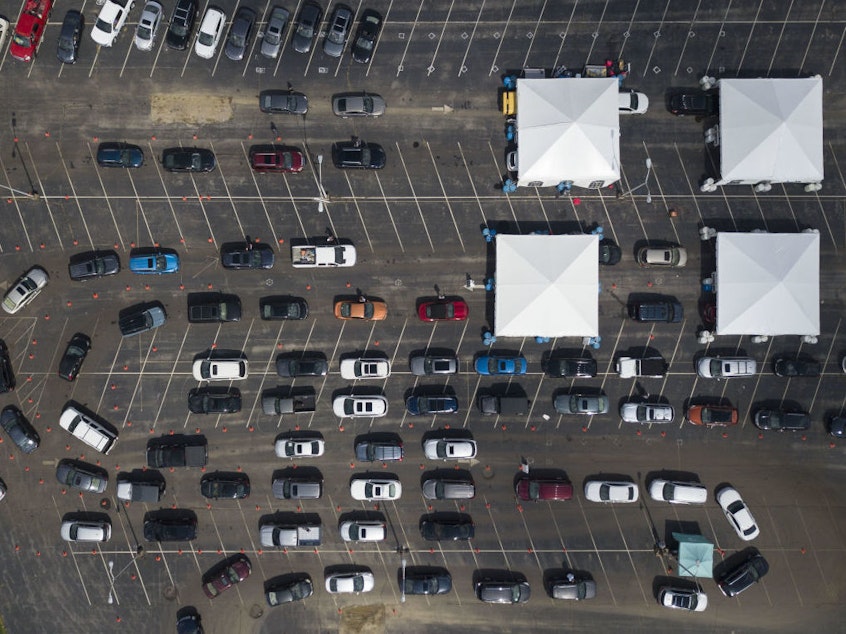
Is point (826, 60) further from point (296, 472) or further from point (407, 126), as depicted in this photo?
point (296, 472)

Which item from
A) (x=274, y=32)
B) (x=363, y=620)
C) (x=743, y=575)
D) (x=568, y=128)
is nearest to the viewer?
(x=568, y=128)

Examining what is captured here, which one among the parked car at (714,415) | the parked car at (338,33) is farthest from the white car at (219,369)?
the parked car at (714,415)

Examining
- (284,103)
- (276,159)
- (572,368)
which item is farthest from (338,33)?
(572,368)

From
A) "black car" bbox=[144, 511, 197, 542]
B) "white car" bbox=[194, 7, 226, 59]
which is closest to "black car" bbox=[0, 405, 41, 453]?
"black car" bbox=[144, 511, 197, 542]

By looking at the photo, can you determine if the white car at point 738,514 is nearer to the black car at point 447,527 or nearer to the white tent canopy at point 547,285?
the white tent canopy at point 547,285

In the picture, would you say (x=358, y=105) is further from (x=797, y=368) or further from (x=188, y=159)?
(x=797, y=368)

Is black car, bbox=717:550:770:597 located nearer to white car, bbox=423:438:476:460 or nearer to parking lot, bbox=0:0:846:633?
parking lot, bbox=0:0:846:633

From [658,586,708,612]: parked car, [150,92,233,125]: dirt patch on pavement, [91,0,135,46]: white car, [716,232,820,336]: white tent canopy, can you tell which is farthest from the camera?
[150,92,233,125]: dirt patch on pavement
